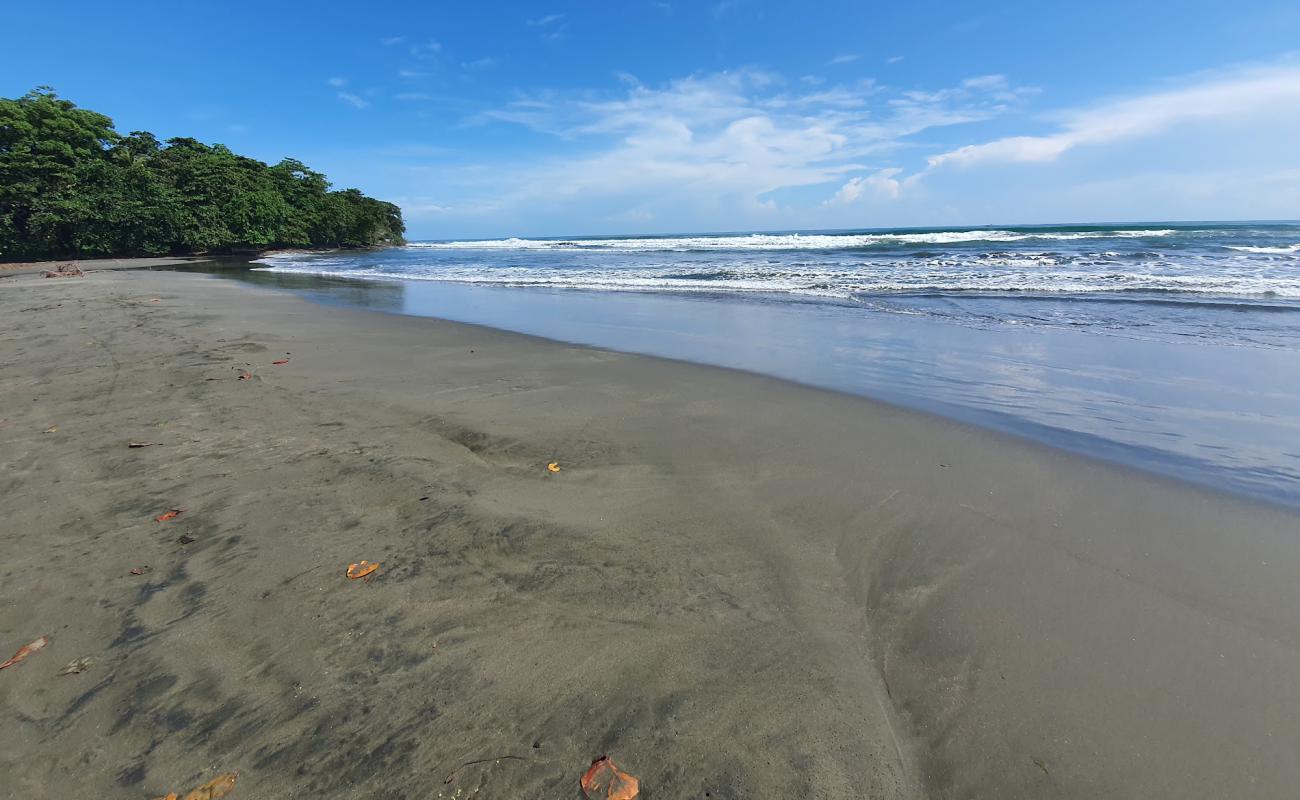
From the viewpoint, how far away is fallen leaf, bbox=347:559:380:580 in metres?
2.25

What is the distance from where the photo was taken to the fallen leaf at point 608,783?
4.55 ft

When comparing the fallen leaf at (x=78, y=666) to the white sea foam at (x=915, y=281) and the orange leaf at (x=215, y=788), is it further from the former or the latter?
the white sea foam at (x=915, y=281)

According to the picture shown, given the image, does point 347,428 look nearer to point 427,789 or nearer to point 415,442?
point 415,442

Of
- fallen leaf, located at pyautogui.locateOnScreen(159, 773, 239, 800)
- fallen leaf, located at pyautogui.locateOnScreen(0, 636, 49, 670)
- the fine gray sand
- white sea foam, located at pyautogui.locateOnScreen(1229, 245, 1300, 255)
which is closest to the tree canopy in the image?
the fine gray sand

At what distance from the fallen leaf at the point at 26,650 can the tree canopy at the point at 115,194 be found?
3993 centimetres

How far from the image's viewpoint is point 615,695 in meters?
1.70

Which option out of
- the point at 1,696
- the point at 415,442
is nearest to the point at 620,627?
the point at 1,696

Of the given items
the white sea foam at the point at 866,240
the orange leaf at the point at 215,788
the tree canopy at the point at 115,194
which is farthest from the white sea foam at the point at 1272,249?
the tree canopy at the point at 115,194

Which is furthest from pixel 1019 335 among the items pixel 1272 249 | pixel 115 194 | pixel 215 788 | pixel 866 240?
pixel 115 194

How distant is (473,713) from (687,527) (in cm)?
131

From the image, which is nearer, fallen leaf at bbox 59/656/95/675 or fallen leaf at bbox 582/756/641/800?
fallen leaf at bbox 582/756/641/800

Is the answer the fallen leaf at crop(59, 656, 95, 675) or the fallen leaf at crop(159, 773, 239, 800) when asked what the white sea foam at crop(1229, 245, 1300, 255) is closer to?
the fallen leaf at crop(159, 773, 239, 800)

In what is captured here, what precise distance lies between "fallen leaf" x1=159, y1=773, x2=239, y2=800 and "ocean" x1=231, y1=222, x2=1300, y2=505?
464 cm

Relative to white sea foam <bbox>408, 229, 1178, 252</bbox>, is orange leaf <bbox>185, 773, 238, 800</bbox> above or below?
below
